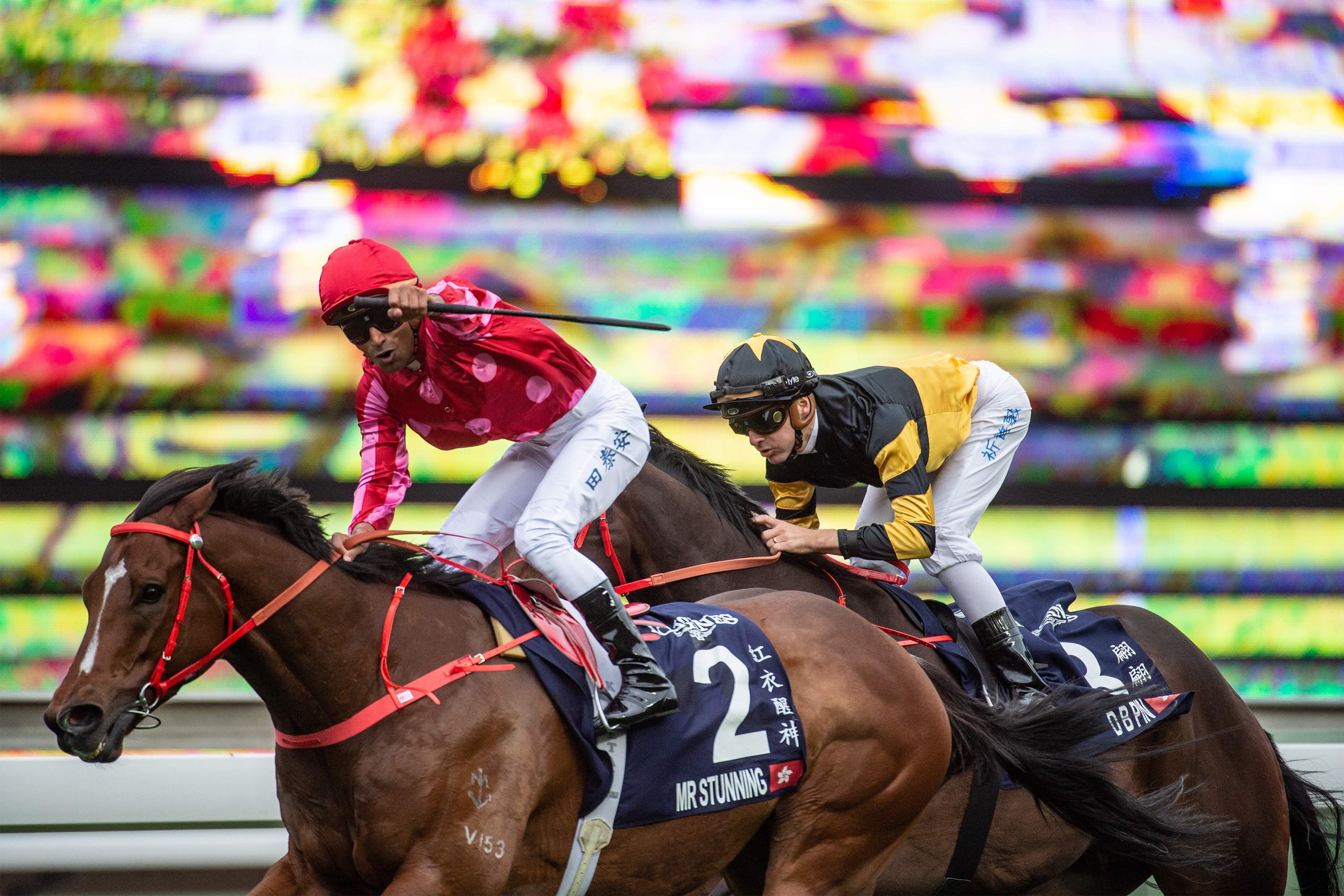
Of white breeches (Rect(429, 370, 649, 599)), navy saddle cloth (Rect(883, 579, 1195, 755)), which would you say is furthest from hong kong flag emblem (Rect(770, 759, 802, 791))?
navy saddle cloth (Rect(883, 579, 1195, 755))

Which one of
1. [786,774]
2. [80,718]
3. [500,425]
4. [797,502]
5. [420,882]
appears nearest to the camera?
[80,718]

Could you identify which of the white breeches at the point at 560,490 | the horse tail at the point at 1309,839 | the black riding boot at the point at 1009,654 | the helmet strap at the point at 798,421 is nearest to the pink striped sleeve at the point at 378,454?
the white breeches at the point at 560,490

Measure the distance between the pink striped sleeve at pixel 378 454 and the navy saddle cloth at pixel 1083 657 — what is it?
1216 millimetres

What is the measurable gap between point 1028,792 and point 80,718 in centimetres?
192

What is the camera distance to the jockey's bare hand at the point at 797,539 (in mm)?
2871

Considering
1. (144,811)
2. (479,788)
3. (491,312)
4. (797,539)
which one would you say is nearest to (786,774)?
(479,788)

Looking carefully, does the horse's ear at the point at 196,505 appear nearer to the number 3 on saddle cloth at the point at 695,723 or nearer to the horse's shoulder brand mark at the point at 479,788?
the number 3 on saddle cloth at the point at 695,723

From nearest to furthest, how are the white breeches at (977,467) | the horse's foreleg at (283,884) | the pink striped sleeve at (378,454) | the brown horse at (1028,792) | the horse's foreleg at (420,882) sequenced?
the horse's foreleg at (420,882), the horse's foreleg at (283,884), the pink striped sleeve at (378,454), the brown horse at (1028,792), the white breeches at (977,467)

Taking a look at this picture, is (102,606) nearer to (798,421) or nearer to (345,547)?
(345,547)

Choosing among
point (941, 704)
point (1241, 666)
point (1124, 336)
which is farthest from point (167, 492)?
point (1241, 666)

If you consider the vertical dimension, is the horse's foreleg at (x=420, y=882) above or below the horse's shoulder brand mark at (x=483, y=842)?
below

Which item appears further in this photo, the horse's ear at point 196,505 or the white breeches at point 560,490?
the white breeches at point 560,490

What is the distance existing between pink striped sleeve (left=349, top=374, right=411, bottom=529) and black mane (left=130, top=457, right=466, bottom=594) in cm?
35

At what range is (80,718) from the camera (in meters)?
1.87
